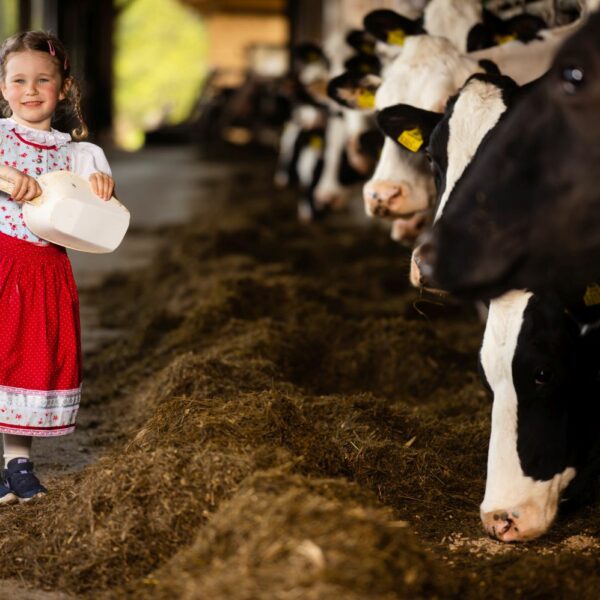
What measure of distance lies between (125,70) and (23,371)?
1772 inches

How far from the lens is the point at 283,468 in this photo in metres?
2.76

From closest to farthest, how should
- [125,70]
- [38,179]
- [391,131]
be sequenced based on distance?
[38,179]
[391,131]
[125,70]

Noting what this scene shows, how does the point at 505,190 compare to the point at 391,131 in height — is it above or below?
above

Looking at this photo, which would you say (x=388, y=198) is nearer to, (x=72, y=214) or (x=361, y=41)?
(x=72, y=214)

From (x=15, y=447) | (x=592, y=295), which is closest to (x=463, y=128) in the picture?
(x=592, y=295)

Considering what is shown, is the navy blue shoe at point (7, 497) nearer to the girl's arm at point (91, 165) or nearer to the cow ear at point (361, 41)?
the girl's arm at point (91, 165)

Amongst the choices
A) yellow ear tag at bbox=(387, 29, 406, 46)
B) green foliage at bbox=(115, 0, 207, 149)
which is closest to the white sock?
yellow ear tag at bbox=(387, 29, 406, 46)

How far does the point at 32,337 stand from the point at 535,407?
1605 millimetres

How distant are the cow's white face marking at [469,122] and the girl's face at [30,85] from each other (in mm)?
1474

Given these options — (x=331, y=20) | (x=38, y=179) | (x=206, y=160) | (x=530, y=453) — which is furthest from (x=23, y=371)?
(x=206, y=160)

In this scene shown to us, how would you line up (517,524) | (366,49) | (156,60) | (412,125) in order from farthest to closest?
(156,60), (366,49), (412,125), (517,524)

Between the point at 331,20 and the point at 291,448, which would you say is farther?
the point at 331,20

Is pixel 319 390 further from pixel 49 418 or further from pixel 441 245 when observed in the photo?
pixel 441 245

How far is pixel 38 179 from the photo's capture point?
338 centimetres
